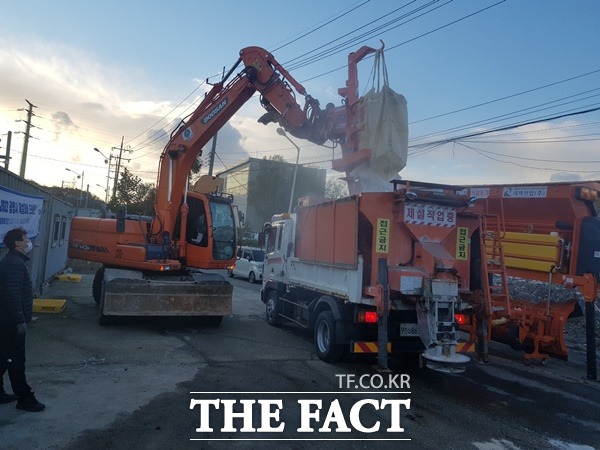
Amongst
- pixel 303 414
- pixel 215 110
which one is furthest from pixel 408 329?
pixel 215 110

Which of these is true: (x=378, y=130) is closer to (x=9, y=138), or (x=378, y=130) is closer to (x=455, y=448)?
(x=455, y=448)

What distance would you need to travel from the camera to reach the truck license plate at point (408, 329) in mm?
7730

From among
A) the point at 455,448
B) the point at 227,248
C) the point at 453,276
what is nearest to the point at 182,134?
the point at 227,248

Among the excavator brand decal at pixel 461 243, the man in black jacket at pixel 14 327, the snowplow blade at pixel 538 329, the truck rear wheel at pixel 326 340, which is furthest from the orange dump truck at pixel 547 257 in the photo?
the man in black jacket at pixel 14 327

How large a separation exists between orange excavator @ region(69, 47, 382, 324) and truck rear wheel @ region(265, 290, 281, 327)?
1397 mm

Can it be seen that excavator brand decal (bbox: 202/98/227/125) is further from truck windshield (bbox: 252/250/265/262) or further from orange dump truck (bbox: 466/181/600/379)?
truck windshield (bbox: 252/250/265/262)

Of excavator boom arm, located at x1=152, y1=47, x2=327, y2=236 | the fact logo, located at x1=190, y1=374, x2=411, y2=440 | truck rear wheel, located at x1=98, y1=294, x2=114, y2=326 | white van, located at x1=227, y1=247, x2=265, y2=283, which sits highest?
excavator boom arm, located at x1=152, y1=47, x2=327, y2=236

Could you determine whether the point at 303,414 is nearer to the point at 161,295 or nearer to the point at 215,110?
the point at 161,295

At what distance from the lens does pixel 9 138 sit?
106ft

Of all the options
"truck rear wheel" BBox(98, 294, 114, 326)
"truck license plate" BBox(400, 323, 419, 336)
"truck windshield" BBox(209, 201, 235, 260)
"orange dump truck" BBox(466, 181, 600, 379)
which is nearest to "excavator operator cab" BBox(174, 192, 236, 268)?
"truck windshield" BBox(209, 201, 235, 260)

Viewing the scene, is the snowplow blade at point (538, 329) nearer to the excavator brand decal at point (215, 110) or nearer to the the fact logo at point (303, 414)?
the the fact logo at point (303, 414)

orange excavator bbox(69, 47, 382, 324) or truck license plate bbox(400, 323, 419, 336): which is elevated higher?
orange excavator bbox(69, 47, 382, 324)

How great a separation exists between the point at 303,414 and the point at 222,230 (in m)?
6.20

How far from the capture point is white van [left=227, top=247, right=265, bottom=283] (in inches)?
928
